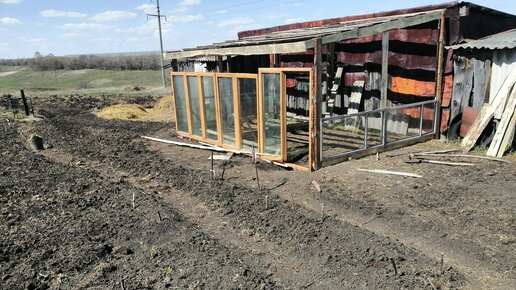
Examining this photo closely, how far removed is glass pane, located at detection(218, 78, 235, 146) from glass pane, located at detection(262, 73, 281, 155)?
143cm

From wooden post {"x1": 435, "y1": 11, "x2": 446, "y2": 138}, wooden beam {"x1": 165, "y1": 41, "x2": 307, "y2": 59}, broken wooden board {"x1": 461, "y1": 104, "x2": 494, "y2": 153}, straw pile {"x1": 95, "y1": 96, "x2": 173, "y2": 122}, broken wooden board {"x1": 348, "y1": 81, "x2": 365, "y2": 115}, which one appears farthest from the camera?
straw pile {"x1": 95, "y1": 96, "x2": 173, "y2": 122}

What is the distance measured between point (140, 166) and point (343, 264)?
6401 millimetres

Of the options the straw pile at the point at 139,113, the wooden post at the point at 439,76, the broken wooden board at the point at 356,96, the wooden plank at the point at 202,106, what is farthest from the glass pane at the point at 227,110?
the straw pile at the point at 139,113

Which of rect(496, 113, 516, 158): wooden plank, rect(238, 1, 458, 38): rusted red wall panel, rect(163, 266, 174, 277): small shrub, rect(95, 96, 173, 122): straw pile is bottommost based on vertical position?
rect(95, 96, 173, 122): straw pile

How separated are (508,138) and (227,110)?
681cm

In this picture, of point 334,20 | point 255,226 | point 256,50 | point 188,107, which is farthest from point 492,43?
point 188,107

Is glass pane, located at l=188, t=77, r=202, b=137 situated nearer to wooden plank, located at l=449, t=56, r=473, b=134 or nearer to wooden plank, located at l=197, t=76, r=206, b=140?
wooden plank, located at l=197, t=76, r=206, b=140

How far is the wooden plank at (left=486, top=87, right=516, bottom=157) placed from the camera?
861 cm

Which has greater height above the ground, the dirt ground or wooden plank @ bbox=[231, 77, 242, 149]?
wooden plank @ bbox=[231, 77, 242, 149]

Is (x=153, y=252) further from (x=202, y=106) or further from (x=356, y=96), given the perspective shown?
(x=356, y=96)

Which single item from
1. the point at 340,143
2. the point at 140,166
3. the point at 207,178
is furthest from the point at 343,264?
the point at 140,166

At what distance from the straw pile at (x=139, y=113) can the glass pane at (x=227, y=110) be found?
7517 millimetres

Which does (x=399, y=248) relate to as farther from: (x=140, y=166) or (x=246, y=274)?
(x=140, y=166)

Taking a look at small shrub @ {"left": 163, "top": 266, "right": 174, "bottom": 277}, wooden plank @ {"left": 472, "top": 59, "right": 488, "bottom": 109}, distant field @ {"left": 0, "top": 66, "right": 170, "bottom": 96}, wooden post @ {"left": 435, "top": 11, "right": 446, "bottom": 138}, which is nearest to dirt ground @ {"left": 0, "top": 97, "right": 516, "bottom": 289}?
small shrub @ {"left": 163, "top": 266, "right": 174, "bottom": 277}
